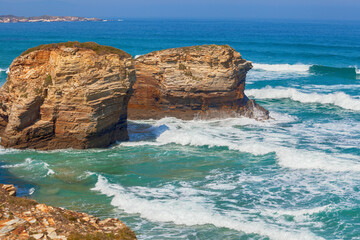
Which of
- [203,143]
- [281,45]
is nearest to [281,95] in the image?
[203,143]

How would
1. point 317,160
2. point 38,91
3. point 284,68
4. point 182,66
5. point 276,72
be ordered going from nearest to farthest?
1. point 317,160
2. point 38,91
3. point 182,66
4. point 276,72
5. point 284,68

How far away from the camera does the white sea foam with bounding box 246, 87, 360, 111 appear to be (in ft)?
106

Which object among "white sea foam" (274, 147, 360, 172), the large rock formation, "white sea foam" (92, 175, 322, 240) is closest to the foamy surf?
the large rock formation

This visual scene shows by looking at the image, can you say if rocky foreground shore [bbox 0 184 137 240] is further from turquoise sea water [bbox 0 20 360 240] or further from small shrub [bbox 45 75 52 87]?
small shrub [bbox 45 75 52 87]

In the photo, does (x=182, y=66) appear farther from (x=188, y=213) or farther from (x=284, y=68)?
(x=284, y=68)

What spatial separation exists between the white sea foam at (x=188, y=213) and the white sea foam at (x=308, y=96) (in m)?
20.6

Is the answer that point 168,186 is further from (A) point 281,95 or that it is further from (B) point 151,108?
(A) point 281,95

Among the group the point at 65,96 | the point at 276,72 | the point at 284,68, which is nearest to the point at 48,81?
the point at 65,96

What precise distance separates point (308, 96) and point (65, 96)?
21.0 m

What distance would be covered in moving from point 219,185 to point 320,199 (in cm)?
348

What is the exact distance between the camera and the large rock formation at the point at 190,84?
25.3 m

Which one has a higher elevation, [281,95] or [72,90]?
[72,90]

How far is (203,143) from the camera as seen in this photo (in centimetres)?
2192

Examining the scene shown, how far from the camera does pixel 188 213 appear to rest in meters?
13.9
